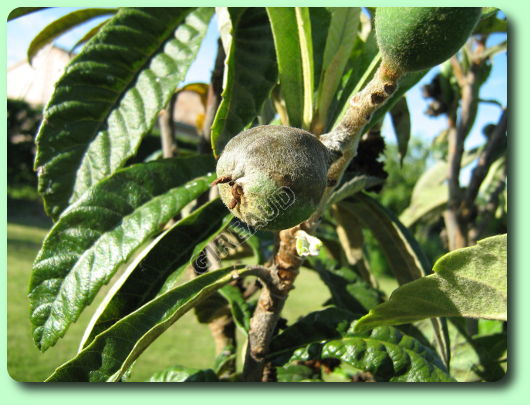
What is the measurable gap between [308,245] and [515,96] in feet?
2.37

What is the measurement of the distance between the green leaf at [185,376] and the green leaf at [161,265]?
8.7 inches

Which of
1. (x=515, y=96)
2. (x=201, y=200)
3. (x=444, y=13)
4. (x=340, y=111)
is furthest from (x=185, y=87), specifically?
(x=444, y=13)

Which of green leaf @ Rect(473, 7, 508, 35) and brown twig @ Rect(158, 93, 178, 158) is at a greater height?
green leaf @ Rect(473, 7, 508, 35)

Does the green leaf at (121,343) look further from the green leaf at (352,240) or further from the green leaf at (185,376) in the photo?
the green leaf at (352,240)

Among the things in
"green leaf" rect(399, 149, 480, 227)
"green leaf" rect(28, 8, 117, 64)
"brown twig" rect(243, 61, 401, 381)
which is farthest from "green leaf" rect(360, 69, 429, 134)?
"green leaf" rect(399, 149, 480, 227)

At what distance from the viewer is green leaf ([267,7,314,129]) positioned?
0.79m

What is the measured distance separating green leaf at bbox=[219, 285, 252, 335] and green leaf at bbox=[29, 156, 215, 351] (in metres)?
0.26

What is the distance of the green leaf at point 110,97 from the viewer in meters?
0.89

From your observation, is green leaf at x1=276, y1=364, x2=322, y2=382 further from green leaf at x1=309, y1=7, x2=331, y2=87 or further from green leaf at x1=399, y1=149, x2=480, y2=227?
green leaf at x1=399, y1=149, x2=480, y2=227

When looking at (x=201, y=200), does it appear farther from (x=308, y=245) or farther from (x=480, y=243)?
(x=480, y=243)

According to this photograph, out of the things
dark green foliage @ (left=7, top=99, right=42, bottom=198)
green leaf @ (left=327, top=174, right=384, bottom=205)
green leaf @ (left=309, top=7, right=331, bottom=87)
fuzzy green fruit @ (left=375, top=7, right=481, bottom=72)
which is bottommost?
green leaf @ (left=327, top=174, right=384, bottom=205)

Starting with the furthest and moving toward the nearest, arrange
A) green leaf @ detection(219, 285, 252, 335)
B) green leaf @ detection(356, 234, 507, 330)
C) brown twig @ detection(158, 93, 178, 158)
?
brown twig @ detection(158, 93, 178, 158)
green leaf @ detection(219, 285, 252, 335)
green leaf @ detection(356, 234, 507, 330)

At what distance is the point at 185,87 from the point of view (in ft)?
4.34

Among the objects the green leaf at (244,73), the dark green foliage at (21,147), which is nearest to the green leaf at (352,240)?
the green leaf at (244,73)
